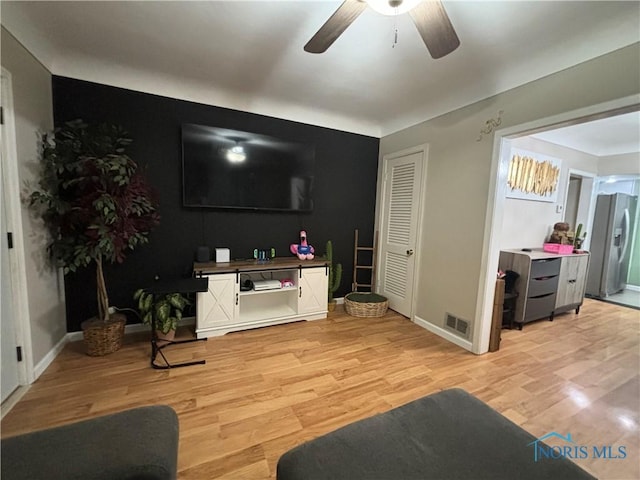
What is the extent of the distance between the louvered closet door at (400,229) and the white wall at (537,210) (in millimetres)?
1261

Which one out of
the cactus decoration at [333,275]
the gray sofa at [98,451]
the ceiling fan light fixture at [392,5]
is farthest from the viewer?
the cactus decoration at [333,275]

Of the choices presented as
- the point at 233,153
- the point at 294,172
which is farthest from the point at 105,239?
the point at 294,172

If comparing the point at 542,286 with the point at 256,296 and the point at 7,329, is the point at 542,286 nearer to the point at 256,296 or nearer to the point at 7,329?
the point at 256,296

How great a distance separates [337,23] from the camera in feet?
4.77

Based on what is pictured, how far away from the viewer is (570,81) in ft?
6.33

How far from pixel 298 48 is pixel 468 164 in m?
1.97

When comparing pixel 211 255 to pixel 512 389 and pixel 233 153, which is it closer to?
pixel 233 153

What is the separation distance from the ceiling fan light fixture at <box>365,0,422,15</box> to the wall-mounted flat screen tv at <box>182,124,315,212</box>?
1.94 meters

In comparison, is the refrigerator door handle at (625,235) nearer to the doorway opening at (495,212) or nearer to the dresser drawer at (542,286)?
the dresser drawer at (542,286)

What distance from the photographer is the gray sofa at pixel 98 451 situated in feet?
2.54

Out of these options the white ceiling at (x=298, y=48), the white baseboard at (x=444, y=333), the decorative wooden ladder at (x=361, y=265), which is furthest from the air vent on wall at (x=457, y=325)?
the white ceiling at (x=298, y=48)

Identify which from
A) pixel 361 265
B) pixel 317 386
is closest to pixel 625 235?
pixel 361 265

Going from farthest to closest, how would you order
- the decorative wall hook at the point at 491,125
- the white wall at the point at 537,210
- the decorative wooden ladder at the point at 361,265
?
the decorative wooden ladder at the point at 361,265
the white wall at the point at 537,210
the decorative wall hook at the point at 491,125

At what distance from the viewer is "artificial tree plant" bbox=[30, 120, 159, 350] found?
2.07 metres
